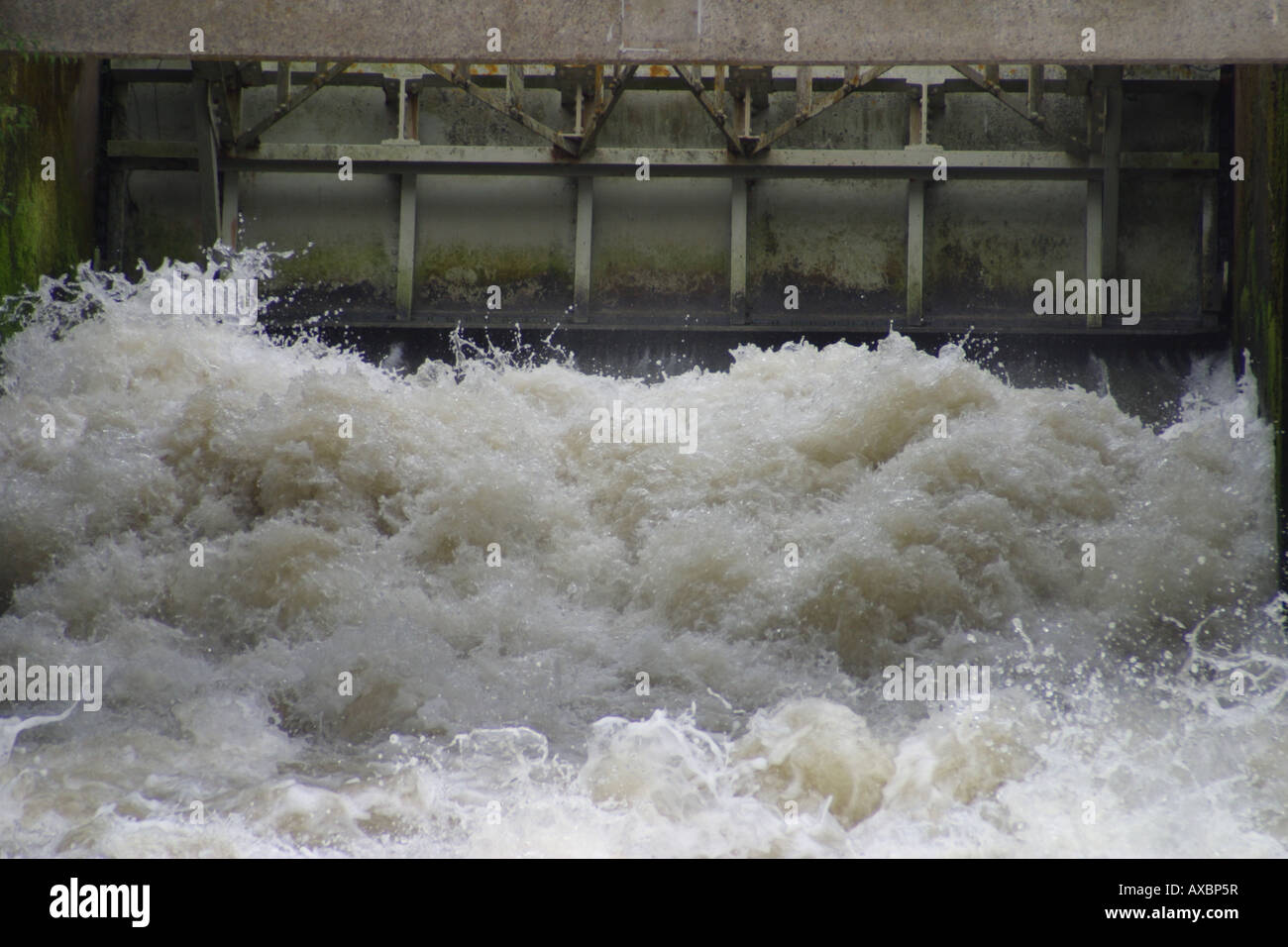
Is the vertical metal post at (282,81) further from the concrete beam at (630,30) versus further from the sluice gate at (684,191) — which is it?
the concrete beam at (630,30)

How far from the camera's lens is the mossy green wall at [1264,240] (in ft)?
20.6

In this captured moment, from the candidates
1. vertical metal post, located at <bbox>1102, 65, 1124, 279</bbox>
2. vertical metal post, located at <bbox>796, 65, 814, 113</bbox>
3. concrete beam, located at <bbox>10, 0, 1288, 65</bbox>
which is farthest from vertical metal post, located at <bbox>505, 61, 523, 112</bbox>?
vertical metal post, located at <bbox>1102, 65, 1124, 279</bbox>

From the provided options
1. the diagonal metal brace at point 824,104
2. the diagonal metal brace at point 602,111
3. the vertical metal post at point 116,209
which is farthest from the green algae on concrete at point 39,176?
the diagonal metal brace at point 824,104

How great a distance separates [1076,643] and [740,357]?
151 inches

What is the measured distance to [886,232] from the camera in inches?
361

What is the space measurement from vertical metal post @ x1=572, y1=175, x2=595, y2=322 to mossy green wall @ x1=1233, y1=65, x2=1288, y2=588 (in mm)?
4184

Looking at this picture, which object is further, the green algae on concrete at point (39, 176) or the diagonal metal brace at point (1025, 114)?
the diagonal metal brace at point (1025, 114)

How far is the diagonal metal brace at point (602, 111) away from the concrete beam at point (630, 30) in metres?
3.60

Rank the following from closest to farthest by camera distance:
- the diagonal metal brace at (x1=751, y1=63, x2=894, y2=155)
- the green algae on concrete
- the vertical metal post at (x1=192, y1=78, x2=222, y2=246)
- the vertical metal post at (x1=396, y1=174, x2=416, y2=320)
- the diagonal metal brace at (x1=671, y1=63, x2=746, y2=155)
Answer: the green algae on concrete, the diagonal metal brace at (x1=751, y1=63, x2=894, y2=155), the diagonal metal brace at (x1=671, y1=63, x2=746, y2=155), the vertical metal post at (x1=192, y1=78, x2=222, y2=246), the vertical metal post at (x1=396, y1=174, x2=416, y2=320)

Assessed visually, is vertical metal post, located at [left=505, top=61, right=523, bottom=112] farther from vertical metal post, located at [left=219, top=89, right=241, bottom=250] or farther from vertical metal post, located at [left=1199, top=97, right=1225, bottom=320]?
vertical metal post, located at [left=1199, top=97, right=1225, bottom=320]

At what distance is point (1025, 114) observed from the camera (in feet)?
29.0

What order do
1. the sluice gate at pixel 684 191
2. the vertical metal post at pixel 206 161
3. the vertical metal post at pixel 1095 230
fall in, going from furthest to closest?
the vertical metal post at pixel 1095 230 → the sluice gate at pixel 684 191 → the vertical metal post at pixel 206 161

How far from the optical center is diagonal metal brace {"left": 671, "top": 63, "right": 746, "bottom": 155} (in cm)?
861

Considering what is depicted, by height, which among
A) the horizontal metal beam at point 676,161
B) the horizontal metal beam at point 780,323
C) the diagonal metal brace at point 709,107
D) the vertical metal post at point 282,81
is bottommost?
the horizontal metal beam at point 780,323
